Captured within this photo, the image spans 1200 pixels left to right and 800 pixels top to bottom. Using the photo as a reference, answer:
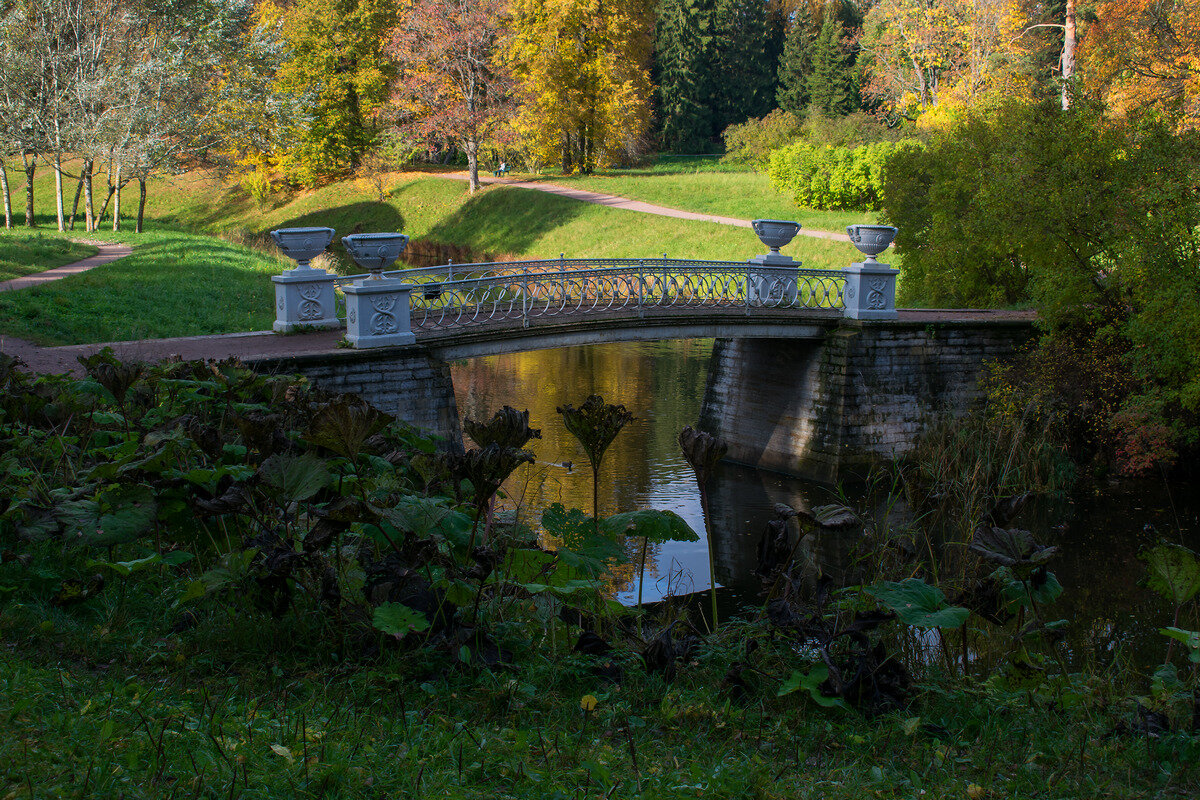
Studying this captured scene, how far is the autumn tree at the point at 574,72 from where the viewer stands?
110ft

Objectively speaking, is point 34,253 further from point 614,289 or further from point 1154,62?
point 1154,62

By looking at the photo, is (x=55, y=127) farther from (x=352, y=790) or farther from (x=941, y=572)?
(x=352, y=790)

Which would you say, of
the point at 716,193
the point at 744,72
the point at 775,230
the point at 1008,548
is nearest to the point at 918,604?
the point at 1008,548

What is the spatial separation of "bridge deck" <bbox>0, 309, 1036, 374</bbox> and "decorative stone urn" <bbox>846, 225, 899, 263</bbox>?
1145mm

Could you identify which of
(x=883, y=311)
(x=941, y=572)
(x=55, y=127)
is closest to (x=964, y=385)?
(x=883, y=311)

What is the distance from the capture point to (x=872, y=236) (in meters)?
14.5

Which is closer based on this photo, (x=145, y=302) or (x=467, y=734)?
(x=467, y=734)

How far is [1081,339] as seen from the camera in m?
13.8

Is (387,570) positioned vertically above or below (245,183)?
below

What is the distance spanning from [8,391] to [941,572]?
7350 mm

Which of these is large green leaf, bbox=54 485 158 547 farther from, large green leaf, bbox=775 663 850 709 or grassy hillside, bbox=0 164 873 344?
grassy hillside, bbox=0 164 873 344

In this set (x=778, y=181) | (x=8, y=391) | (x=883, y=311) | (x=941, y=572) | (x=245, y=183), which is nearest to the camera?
(x=8, y=391)

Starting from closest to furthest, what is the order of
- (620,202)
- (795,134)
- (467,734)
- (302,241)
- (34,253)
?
(467,734), (302,241), (34,253), (620,202), (795,134)

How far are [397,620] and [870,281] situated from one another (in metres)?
12.4
